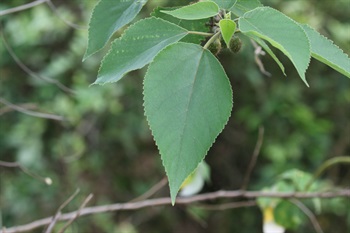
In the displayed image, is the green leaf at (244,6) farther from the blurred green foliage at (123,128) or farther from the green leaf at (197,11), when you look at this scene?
the blurred green foliage at (123,128)

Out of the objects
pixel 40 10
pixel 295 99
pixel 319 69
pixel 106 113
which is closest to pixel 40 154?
pixel 106 113

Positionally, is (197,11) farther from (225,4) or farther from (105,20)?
(105,20)

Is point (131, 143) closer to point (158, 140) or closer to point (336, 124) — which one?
point (336, 124)

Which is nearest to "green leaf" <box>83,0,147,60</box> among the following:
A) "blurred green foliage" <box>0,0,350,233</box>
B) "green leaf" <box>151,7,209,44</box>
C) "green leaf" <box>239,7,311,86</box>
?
"green leaf" <box>151,7,209,44</box>

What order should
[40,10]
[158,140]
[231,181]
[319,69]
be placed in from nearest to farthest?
1. [158,140]
2. [40,10]
3. [319,69]
4. [231,181]

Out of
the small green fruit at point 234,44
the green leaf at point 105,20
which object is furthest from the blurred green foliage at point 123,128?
the small green fruit at point 234,44

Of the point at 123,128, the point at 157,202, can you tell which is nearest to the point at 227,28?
the point at 157,202
